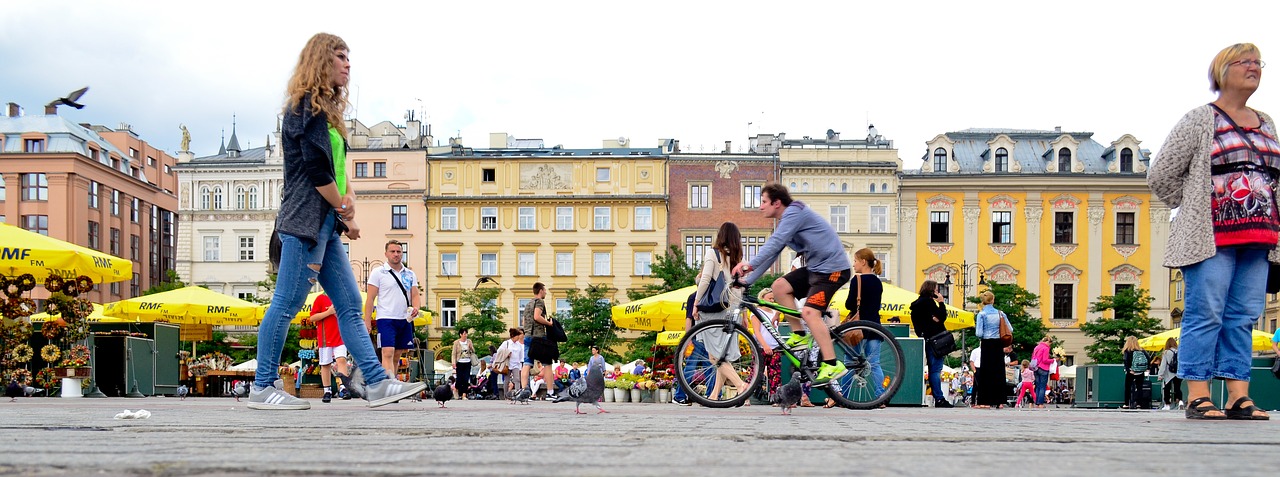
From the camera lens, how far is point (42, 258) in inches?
548

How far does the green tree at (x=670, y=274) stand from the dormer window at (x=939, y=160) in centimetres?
1348

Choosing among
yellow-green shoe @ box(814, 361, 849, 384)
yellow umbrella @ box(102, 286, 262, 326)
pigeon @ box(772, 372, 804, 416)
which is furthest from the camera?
yellow umbrella @ box(102, 286, 262, 326)

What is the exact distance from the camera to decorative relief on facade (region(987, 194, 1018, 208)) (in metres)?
64.4

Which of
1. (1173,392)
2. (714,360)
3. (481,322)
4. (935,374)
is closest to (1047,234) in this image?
(481,322)

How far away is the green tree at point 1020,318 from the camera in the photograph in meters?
56.1

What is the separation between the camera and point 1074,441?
4.57 m

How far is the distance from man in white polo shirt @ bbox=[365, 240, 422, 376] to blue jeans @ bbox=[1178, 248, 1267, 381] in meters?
6.60

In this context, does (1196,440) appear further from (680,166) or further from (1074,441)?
(680,166)

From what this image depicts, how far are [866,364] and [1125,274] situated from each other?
2377 inches

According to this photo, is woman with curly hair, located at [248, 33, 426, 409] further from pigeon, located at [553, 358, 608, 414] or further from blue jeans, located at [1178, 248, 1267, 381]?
blue jeans, located at [1178, 248, 1267, 381]

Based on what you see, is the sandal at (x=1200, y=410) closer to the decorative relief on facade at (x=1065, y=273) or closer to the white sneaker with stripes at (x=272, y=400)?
the white sneaker with stripes at (x=272, y=400)

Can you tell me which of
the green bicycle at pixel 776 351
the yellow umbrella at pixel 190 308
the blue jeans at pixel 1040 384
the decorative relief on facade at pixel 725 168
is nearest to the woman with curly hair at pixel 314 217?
the green bicycle at pixel 776 351

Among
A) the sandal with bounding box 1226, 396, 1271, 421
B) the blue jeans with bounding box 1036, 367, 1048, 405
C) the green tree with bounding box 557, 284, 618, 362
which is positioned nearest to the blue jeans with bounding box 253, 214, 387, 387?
the sandal with bounding box 1226, 396, 1271, 421

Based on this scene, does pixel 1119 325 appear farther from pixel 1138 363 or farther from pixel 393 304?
pixel 393 304
